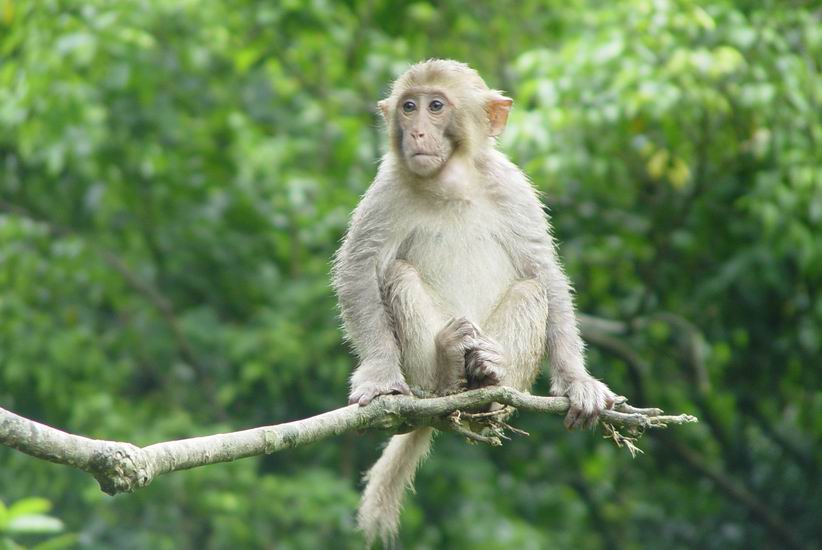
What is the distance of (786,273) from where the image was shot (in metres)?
9.64

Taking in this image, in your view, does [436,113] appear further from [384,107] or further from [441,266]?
[441,266]

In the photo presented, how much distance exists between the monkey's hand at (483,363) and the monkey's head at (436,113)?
36.8 inches

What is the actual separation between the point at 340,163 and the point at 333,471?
293cm

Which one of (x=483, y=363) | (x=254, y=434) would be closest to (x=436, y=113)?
(x=483, y=363)

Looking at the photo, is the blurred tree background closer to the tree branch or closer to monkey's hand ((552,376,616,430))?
monkey's hand ((552,376,616,430))

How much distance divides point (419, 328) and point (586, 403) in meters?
0.90

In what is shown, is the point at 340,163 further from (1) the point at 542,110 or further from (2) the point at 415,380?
(2) the point at 415,380

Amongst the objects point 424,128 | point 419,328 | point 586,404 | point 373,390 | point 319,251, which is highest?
point 424,128

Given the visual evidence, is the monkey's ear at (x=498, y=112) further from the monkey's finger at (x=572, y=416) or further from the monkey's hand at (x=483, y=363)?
the monkey's finger at (x=572, y=416)

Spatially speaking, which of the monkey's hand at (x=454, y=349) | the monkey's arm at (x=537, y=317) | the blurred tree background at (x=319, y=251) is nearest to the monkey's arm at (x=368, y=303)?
the monkey's hand at (x=454, y=349)

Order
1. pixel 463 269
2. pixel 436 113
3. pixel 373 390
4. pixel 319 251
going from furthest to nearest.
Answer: pixel 319 251
pixel 463 269
pixel 436 113
pixel 373 390

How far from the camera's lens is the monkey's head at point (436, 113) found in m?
5.61

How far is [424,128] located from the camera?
18.4ft

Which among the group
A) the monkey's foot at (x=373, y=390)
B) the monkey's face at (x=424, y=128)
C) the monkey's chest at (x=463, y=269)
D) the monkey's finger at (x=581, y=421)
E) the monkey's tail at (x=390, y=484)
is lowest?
the monkey's tail at (x=390, y=484)
